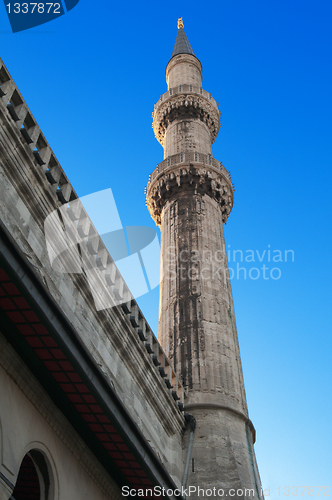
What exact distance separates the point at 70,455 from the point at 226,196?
16295 millimetres

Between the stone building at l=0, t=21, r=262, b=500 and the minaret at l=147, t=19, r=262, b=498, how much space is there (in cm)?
6

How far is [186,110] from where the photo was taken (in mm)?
26594

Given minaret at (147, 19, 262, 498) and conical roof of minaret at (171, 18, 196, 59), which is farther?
conical roof of minaret at (171, 18, 196, 59)

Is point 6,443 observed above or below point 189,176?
below

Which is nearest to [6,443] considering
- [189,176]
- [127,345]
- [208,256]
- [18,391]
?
[18,391]

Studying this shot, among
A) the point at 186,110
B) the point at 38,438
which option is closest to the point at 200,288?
the point at 38,438

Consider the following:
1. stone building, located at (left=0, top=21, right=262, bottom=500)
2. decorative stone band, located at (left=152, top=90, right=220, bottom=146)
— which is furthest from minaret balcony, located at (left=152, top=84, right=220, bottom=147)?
stone building, located at (left=0, top=21, right=262, bottom=500)

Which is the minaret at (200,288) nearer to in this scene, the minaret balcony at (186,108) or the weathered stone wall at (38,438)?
the minaret balcony at (186,108)

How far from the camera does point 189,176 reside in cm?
2234

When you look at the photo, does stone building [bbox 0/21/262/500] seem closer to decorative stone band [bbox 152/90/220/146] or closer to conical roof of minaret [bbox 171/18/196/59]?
decorative stone band [bbox 152/90/220/146]

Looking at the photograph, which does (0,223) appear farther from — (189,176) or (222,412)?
(189,176)

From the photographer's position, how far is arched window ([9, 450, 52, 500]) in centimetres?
855

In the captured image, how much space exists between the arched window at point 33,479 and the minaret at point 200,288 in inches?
185

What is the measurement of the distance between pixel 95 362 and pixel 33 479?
14.6 ft
